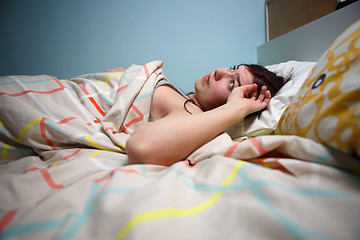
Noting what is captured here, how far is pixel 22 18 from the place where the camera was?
142 centimetres

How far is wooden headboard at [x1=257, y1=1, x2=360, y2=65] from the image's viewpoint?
0.89 meters

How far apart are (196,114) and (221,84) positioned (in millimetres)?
342

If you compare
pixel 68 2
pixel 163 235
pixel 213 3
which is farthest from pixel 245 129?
pixel 68 2

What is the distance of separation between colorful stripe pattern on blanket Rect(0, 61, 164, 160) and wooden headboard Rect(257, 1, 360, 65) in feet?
3.08

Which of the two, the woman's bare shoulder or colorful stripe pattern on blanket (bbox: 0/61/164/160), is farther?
the woman's bare shoulder

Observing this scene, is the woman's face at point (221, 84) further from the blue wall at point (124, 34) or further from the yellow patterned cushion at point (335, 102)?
the blue wall at point (124, 34)

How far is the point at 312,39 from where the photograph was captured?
1.08 meters

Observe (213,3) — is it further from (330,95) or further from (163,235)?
(163,235)

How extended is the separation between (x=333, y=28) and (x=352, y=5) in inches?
4.5

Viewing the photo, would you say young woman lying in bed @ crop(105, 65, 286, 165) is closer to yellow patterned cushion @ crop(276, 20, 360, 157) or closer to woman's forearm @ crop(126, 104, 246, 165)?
woman's forearm @ crop(126, 104, 246, 165)

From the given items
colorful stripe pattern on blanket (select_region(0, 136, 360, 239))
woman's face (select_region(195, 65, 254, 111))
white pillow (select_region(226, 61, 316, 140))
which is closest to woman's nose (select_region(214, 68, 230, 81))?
woman's face (select_region(195, 65, 254, 111))

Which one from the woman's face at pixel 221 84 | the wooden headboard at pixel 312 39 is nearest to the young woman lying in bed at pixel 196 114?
the woman's face at pixel 221 84

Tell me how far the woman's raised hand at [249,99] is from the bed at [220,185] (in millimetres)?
154

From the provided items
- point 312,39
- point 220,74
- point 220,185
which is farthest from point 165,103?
point 312,39
